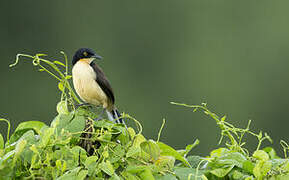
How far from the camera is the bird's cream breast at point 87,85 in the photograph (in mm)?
1834

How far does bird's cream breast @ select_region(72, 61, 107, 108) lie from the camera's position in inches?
72.2

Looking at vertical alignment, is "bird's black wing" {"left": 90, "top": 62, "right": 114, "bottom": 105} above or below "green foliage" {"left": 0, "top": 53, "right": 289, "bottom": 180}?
below

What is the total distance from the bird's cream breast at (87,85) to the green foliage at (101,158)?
2.61ft

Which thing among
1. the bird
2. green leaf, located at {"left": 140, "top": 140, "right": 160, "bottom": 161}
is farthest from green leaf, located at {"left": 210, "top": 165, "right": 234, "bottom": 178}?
the bird

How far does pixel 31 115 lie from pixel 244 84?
355 centimetres

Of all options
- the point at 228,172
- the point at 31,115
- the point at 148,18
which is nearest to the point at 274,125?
the point at 148,18

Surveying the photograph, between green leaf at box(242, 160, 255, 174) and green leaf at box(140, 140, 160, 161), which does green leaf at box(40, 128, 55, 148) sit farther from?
green leaf at box(242, 160, 255, 174)

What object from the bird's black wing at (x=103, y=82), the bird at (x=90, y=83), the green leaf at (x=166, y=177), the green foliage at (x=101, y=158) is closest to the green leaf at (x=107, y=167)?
the green foliage at (x=101, y=158)

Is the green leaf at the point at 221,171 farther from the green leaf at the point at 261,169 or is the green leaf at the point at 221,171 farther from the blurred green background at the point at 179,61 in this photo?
the blurred green background at the point at 179,61

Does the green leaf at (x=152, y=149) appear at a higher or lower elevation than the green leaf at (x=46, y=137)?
lower

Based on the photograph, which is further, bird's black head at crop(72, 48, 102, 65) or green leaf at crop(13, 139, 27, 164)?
bird's black head at crop(72, 48, 102, 65)

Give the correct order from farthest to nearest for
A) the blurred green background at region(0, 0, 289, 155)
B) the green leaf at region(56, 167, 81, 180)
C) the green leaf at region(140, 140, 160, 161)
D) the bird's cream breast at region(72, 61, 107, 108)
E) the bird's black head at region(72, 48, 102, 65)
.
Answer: the blurred green background at region(0, 0, 289, 155) → the bird's black head at region(72, 48, 102, 65) → the bird's cream breast at region(72, 61, 107, 108) → the green leaf at region(140, 140, 160, 161) → the green leaf at region(56, 167, 81, 180)

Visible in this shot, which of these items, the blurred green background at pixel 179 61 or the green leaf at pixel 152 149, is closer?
the green leaf at pixel 152 149

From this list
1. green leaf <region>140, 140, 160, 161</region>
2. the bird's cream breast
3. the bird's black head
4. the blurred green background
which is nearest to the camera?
green leaf <region>140, 140, 160, 161</region>
